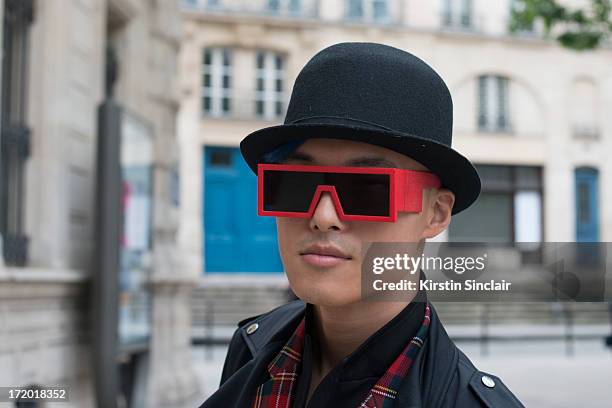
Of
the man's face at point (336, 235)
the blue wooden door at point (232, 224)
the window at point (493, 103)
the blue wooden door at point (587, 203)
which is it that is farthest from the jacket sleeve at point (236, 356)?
the blue wooden door at point (587, 203)

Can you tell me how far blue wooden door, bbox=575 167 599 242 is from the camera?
2620 cm

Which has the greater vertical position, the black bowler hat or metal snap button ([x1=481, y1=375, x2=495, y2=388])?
the black bowler hat

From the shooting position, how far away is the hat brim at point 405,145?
1514 millimetres

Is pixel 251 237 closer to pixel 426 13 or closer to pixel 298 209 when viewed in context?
pixel 426 13

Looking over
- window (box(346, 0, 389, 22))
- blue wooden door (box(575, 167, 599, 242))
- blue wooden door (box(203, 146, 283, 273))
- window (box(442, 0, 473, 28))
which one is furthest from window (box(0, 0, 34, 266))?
blue wooden door (box(575, 167, 599, 242))

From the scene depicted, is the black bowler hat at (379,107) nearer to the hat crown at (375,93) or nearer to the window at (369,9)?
the hat crown at (375,93)

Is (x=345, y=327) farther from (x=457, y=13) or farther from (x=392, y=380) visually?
(x=457, y=13)

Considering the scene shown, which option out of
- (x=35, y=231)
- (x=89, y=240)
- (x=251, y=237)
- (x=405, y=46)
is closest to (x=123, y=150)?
(x=89, y=240)

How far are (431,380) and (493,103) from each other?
1014 inches

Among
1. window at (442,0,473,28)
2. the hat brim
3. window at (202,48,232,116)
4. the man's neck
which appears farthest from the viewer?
window at (442,0,473,28)

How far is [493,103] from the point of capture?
26.5m

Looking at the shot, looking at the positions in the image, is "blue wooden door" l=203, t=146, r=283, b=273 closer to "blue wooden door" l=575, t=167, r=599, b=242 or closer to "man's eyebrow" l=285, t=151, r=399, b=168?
"blue wooden door" l=575, t=167, r=599, b=242

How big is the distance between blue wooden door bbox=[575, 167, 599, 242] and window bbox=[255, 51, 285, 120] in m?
9.16

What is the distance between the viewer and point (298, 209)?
5.21 ft
